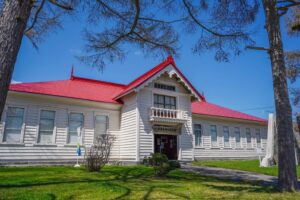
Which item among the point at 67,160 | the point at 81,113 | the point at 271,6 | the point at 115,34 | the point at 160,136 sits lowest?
the point at 67,160

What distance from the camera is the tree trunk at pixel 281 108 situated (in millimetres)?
6484

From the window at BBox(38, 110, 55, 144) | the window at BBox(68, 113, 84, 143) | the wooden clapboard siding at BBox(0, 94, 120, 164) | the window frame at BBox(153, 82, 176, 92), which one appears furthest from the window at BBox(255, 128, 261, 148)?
the window at BBox(38, 110, 55, 144)

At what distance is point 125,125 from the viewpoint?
16.5m

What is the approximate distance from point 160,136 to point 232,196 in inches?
469

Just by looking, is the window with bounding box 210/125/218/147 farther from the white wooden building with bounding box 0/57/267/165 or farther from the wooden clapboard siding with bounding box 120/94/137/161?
the wooden clapboard siding with bounding box 120/94/137/161

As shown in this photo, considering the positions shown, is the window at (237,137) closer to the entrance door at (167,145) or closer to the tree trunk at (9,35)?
the entrance door at (167,145)

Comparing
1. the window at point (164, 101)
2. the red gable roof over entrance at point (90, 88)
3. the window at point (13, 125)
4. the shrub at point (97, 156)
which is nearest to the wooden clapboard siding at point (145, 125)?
the window at point (164, 101)

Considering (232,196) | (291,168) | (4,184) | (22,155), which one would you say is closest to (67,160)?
(22,155)

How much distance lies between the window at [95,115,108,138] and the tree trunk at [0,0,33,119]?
13.3m

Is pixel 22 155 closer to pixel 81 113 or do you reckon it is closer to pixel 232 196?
pixel 81 113

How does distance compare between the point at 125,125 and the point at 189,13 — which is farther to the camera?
the point at 125,125

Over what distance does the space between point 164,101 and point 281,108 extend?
10917 mm

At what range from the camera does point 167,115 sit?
1669 centimetres

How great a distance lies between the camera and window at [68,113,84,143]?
597 inches
